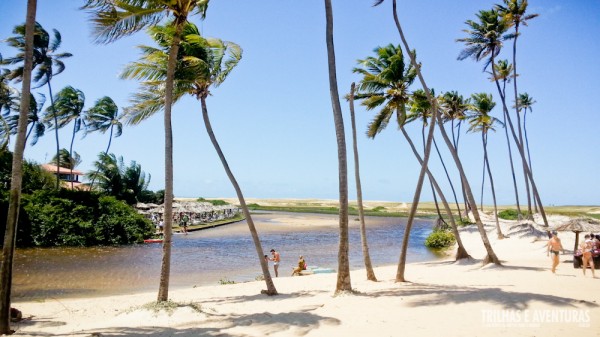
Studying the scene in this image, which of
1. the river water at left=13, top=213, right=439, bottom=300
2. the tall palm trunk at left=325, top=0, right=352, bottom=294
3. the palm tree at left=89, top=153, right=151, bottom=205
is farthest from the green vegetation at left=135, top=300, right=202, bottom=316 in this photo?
the palm tree at left=89, top=153, right=151, bottom=205

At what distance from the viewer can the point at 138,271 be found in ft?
64.5

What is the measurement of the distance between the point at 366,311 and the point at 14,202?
24.8 feet

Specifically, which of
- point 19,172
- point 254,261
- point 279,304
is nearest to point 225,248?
point 254,261

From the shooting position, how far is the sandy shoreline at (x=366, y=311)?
702 cm

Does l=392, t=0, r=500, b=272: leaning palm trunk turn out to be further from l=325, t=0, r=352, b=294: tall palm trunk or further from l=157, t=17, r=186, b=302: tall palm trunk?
l=157, t=17, r=186, b=302: tall palm trunk

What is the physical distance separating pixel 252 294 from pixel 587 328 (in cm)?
913

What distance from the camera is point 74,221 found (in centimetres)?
2894

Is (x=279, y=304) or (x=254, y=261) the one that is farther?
(x=254, y=261)

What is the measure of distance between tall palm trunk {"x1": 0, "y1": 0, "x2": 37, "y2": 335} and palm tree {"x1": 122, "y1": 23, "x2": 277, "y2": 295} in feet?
11.1

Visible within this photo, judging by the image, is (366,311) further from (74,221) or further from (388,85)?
(74,221)

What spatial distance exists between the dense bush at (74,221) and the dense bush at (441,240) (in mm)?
23550

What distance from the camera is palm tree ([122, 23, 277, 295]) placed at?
457 inches

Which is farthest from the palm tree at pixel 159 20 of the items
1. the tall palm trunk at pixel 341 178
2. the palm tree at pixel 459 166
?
the palm tree at pixel 459 166

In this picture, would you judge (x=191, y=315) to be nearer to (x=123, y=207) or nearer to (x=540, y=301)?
(x=540, y=301)
